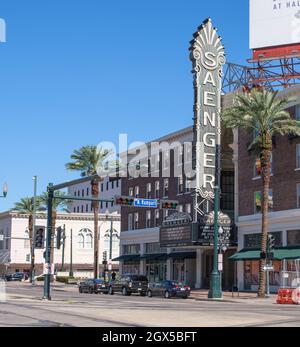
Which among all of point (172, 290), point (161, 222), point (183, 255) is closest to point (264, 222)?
point (172, 290)

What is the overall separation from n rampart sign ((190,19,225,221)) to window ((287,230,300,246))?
8.76 metres

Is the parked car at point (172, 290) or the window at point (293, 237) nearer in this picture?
the parked car at point (172, 290)

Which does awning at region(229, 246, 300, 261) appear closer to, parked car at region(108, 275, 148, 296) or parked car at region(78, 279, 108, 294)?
parked car at region(108, 275, 148, 296)

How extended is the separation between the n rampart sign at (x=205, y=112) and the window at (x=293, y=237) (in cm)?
876

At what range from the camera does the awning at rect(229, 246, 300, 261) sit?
1963 inches

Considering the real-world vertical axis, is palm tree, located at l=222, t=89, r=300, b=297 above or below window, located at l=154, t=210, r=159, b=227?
above

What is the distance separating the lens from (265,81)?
56.8 meters

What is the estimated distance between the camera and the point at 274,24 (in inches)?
2375

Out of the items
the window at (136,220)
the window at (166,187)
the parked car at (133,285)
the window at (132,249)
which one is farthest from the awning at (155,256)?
the parked car at (133,285)

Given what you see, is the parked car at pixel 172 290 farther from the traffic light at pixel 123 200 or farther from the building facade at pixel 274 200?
the traffic light at pixel 123 200

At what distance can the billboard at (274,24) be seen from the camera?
59.0 m

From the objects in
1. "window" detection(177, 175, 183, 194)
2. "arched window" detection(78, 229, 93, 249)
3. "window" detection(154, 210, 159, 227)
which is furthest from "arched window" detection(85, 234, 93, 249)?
"window" detection(177, 175, 183, 194)
